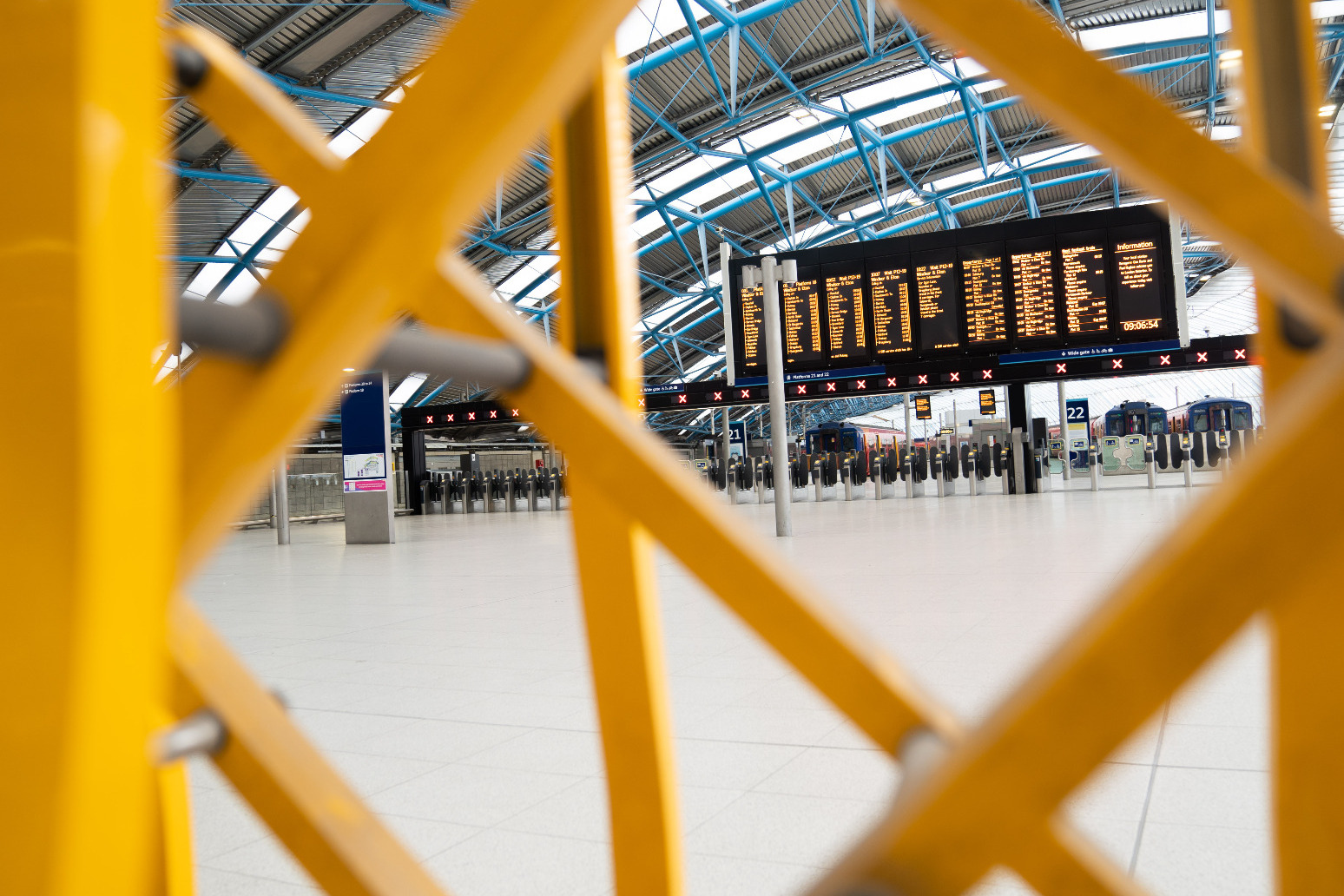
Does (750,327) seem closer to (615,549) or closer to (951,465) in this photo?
(951,465)

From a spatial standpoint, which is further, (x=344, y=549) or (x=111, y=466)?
(x=344, y=549)

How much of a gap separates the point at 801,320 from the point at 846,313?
0.74 m

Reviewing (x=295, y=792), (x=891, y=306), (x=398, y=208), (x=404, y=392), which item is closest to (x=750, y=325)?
(x=891, y=306)

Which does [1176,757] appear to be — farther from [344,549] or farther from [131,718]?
[344,549]

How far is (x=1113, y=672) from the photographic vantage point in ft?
1.62

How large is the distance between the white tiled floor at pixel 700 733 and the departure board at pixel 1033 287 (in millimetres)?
7667

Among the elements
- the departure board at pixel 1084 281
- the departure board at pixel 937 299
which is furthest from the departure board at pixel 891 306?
→ the departure board at pixel 1084 281

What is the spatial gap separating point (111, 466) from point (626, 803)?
0.84 meters

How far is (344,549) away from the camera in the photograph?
Answer: 1270 centimetres

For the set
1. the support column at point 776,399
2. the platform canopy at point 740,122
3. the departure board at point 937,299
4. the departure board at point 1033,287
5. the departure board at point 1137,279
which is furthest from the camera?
the platform canopy at point 740,122

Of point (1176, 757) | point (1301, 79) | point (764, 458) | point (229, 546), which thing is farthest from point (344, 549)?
point (764, 458)

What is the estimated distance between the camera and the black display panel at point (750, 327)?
1583 cm

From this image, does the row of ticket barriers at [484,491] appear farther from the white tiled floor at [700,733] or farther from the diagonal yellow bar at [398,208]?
the diagonal yellow bar at [398,208]

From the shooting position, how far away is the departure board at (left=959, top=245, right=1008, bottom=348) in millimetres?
14148
